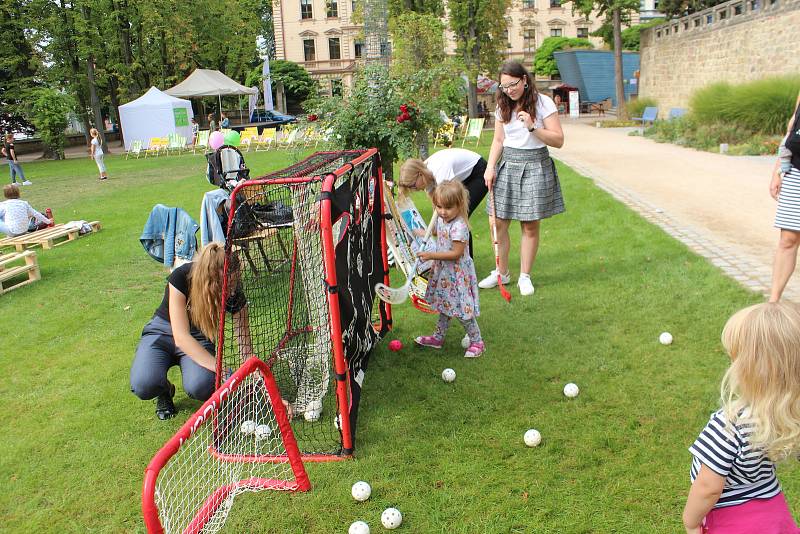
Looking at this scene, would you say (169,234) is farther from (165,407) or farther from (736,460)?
(736,460)

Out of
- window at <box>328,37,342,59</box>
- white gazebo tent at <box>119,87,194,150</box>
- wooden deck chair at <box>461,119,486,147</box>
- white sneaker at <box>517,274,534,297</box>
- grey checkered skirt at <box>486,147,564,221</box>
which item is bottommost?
white sneaker at <box>517,274,534,297</box>

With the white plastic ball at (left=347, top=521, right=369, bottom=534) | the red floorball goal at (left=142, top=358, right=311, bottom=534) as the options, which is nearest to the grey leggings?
the red floorball goal at (left=142, top=358, right=311, bottom=534)

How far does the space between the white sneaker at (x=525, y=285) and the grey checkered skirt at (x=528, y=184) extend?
57cm

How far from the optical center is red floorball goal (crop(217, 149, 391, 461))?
10.5 feet

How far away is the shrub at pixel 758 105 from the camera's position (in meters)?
15.3

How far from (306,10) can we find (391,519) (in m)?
58.6

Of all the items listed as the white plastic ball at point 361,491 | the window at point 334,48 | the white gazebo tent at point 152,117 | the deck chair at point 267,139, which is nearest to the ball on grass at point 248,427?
the white plastic ball at point 361,491

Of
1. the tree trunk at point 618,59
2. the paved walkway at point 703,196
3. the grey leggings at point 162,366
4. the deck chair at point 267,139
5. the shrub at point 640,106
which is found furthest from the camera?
the tree trunk at point 618,59

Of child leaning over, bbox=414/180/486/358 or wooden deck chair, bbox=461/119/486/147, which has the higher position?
wooden deck chair, bbox=461/119/486/147

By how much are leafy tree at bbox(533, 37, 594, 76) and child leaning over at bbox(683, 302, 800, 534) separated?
51.9 metres

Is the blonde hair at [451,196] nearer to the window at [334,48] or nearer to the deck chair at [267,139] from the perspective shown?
the deck chair at [267,139]

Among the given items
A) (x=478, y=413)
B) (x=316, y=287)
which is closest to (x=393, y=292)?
(x=316, y=287)

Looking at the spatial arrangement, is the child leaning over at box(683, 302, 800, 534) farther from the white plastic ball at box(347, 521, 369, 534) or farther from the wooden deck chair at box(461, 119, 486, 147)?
the wooden deck chair at box(461, 119, 486, 147)

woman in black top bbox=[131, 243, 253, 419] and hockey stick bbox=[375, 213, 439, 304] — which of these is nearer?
woman in black top bbox=[131, 243, 253, 419]
